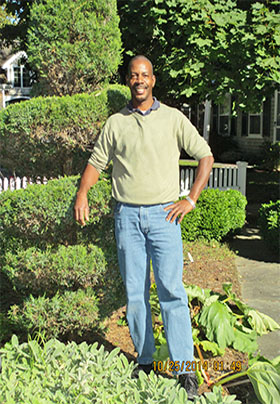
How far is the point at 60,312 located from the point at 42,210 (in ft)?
2.92

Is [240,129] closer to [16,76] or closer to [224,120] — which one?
[224,120]

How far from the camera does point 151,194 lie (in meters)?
3.25

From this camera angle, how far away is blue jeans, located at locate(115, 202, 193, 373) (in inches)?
129

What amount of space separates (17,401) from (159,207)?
159 cm

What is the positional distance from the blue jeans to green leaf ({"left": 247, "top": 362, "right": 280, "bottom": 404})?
49 cm

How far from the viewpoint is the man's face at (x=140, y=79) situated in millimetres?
3268

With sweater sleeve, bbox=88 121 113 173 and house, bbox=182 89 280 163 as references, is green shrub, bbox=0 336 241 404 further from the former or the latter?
house, bbox=182 89 280 163

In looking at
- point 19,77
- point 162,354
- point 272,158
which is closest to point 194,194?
point 162,354

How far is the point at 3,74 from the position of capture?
34.0 meters

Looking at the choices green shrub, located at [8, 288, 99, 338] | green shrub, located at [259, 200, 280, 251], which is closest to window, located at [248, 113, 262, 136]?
green shrub, located at [259, 200, 280, 251]

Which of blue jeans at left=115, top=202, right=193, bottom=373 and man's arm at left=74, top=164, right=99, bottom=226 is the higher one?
man's arm at left=74, top=164, right=99, bottom=226

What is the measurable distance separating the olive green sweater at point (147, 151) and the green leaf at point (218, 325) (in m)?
1.22

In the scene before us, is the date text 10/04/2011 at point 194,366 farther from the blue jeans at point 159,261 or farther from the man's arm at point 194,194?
the man's arm at point 194,194

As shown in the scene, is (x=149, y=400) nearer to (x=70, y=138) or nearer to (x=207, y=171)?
(x=207, y=171)
